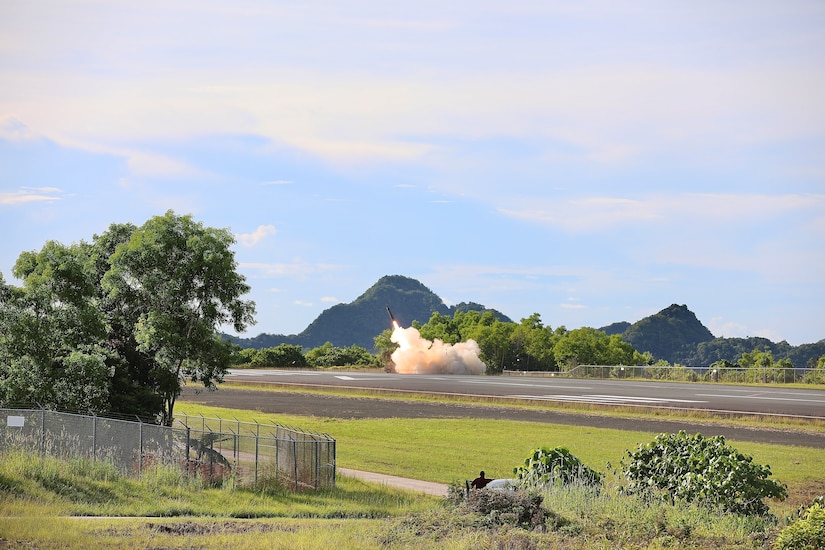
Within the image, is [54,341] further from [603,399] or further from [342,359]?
[342,359]

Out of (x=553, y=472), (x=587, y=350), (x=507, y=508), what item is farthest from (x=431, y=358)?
(x=507, y=508)

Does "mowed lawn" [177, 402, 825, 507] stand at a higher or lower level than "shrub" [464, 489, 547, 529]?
lower

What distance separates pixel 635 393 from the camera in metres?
63.8

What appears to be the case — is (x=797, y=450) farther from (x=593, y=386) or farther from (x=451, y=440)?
(x=593, y=386)

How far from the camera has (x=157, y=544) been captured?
16156mm

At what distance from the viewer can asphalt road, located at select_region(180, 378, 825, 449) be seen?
4088cm

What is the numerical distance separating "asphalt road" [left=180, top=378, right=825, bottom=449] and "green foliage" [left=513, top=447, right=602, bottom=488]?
64.2ft

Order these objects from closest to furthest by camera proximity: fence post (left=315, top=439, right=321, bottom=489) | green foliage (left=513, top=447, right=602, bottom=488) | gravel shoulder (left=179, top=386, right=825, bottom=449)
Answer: green foliage (left=513, top=447, right=602, bottom=488) → fence post (left=315, top=439, right=321, bottom=489) → gravel shoulder (left=179, top=386, right=825, bottom=449)

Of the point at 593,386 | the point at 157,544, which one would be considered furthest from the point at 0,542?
the point at 593,386

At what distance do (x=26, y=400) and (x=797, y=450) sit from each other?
2783 cm

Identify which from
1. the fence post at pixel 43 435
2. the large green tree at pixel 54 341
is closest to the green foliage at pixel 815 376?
the large green tree at pixel 54 341

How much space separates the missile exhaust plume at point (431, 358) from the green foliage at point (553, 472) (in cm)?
8578

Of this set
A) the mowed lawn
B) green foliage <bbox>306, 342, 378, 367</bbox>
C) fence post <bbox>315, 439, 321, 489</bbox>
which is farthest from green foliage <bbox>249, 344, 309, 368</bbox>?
fence post <bbox>315, 439, 321, 489</bbox>

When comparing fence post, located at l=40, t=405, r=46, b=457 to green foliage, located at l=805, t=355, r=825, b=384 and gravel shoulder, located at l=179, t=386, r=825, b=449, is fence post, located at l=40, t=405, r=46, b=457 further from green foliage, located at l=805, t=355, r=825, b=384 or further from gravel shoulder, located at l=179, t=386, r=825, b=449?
green foliage, located at l=805, t=355, r=825, b=384
